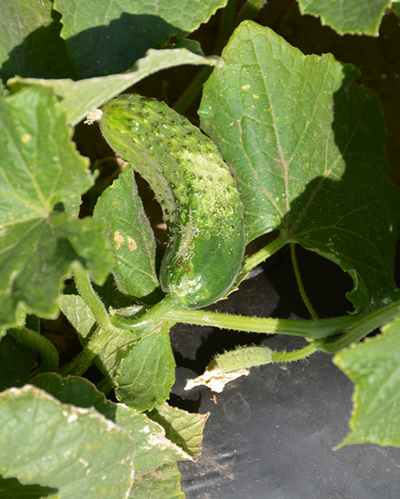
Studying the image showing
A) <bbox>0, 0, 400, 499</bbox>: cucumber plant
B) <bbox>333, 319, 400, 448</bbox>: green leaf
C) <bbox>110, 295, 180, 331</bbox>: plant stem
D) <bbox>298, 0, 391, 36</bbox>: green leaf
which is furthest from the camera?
<bbox>110, 295, 180, 331</bbox>: plant stem

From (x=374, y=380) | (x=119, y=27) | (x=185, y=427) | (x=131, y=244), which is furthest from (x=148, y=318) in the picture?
(x=119, y=27)

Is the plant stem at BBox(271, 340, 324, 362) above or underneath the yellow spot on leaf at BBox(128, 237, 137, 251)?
underneath

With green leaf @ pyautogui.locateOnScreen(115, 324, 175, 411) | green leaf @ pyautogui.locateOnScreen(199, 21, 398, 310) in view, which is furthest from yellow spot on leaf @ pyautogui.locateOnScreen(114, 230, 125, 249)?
green leaf @ pyautogui.locateOnScreen(199, 21, 398, 310)

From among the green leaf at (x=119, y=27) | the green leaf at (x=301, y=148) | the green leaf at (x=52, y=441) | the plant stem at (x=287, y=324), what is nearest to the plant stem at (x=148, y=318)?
the plant stem at (x=287, y=324)

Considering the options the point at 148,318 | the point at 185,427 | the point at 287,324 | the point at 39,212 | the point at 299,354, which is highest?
the point at 39,212

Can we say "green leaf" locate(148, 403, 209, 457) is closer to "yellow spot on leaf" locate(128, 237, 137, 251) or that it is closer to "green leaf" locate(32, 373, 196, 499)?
"green leaf" locate(32, 373, 196, 499)

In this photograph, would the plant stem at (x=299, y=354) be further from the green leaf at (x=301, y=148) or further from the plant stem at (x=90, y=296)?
the plant stem at (x=90, y=296)

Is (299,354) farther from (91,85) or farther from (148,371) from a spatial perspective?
(91,85)
